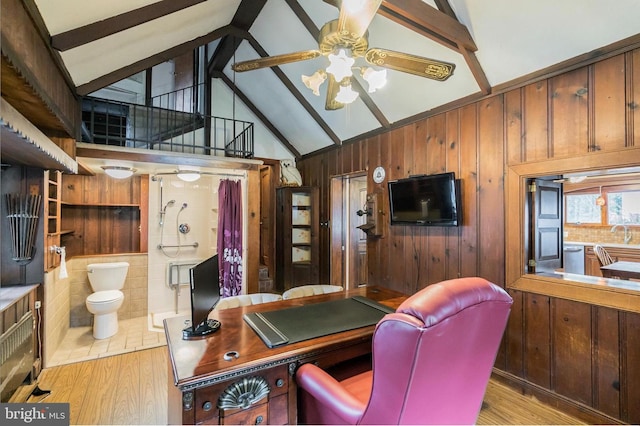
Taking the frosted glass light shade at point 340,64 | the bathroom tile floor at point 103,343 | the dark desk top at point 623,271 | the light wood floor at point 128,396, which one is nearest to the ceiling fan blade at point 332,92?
the frosted glass light shade at point 340,64

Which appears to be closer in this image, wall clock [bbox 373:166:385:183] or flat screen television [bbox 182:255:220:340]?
flat screen television [bbox 182:255:220:340]

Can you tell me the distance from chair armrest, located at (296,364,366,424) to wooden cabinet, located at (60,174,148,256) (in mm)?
3758

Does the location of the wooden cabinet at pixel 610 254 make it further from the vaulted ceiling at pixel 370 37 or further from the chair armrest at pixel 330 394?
the chair armrest at pixel 330 394

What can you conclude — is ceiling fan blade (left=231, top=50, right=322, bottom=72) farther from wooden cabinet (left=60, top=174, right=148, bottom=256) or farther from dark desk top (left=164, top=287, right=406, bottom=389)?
wooden cabinet (left=60, top=174, right=148, bottom=256)

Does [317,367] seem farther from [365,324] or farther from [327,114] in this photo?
[327,114]

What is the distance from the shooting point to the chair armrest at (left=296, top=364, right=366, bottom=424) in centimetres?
119

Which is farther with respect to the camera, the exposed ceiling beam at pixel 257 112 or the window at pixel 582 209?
the window at pixel 582 209

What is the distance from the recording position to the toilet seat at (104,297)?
318cm

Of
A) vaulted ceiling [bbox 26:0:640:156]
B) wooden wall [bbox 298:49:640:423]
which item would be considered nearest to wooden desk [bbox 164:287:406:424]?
wooden wall [bbox 298:49:640:423]

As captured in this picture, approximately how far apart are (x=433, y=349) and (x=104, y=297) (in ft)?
12.0

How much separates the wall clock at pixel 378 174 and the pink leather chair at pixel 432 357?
2.70 m

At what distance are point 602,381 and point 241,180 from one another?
4.10 meters

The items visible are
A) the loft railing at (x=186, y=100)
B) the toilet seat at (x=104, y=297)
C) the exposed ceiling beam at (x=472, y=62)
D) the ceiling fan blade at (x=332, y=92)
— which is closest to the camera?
the ceiling fan blade at (x=332, y=92)

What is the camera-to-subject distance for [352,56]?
70.6 inches
